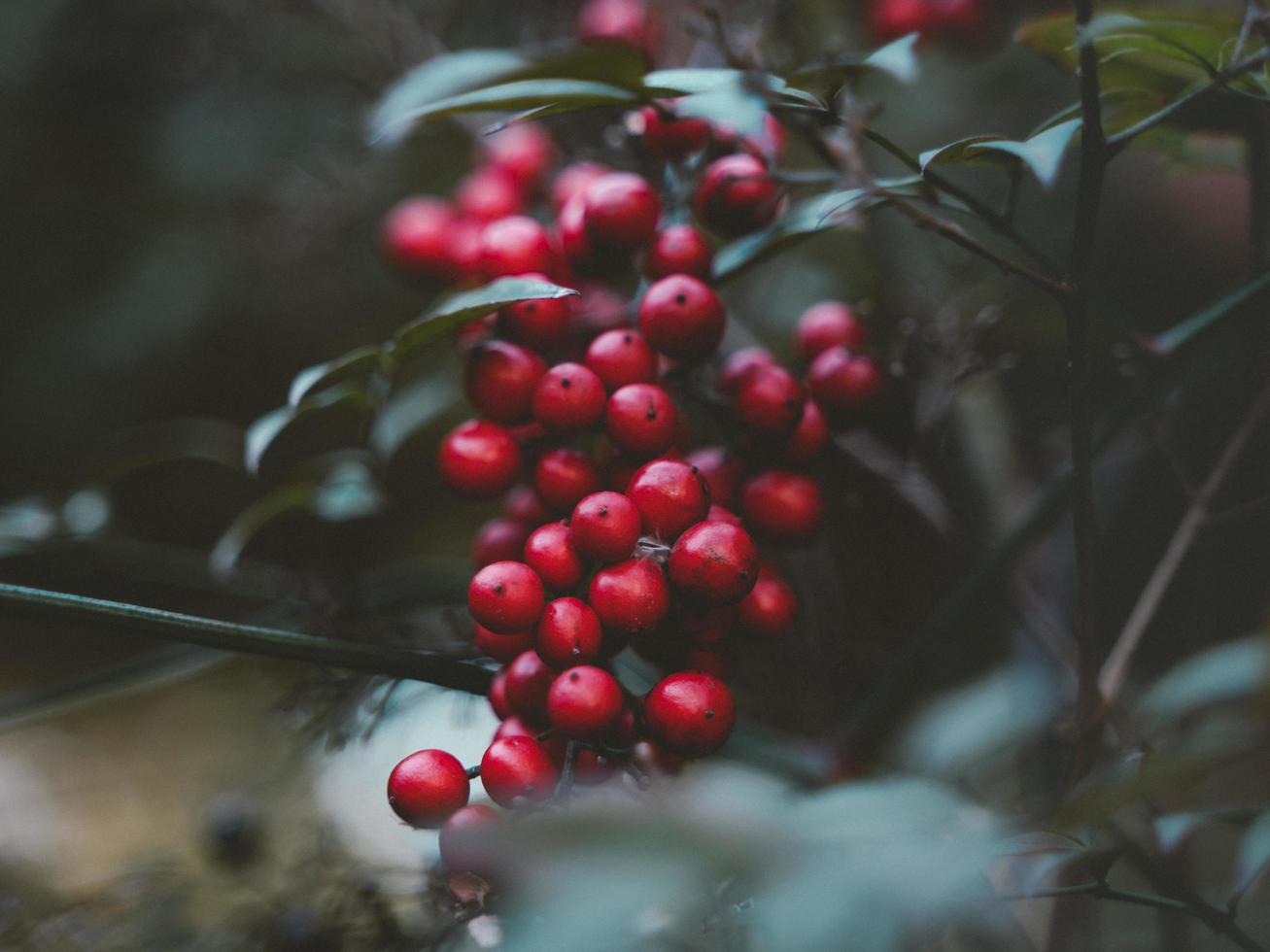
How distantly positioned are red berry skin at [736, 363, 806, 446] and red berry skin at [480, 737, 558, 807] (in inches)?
7.0

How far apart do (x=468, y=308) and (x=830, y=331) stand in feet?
0.69

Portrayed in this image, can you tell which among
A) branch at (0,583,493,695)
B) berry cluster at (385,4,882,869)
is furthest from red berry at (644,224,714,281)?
branch at (0,583,493,695)

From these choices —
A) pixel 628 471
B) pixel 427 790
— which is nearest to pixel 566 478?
pixel 628 471

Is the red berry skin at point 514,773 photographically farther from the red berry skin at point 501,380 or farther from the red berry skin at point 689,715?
the red berry skin at point 501,380

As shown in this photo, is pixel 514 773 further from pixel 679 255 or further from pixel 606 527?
pixel 679 255

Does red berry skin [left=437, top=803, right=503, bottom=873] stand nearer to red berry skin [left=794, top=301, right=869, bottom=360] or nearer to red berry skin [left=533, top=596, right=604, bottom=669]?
red berry skin [left=533, top=596, right=604, bottom=669]

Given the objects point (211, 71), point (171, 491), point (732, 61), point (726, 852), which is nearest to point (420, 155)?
point (211, 71)

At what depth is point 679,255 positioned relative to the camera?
46 cm

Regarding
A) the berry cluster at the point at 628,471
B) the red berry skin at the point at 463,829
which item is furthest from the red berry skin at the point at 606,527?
the red berry skin at the point at 463,829

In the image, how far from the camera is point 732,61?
0.45 meters

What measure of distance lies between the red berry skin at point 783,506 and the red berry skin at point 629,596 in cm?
10

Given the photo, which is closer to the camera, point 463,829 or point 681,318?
point 463,829

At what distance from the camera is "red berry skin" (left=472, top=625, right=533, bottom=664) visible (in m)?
0.40

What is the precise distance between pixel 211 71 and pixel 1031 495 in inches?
35.4
